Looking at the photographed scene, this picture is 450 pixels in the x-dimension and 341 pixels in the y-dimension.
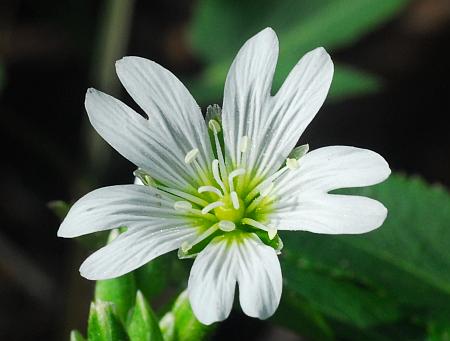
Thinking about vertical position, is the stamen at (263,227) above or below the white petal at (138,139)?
below

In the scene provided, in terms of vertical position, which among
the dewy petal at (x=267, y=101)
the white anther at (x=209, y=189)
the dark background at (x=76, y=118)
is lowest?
the dark background at (x=76, y=118)

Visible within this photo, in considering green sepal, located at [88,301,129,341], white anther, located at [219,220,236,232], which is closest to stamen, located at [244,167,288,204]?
white anther, located at [219,220,236,232]

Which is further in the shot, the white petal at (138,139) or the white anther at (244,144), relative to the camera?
the white anther at (244,144)

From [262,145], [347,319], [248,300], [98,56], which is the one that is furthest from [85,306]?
[248,300]

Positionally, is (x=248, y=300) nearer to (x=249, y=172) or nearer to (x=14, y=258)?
(x=249, y=172)

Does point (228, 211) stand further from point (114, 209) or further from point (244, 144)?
point (114, 209)

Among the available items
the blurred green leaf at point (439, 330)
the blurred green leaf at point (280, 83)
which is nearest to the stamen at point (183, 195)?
the blurred green leaf at point (439, 330)

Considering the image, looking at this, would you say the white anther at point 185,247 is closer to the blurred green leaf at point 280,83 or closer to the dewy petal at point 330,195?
the dewy petal at point 330,195
